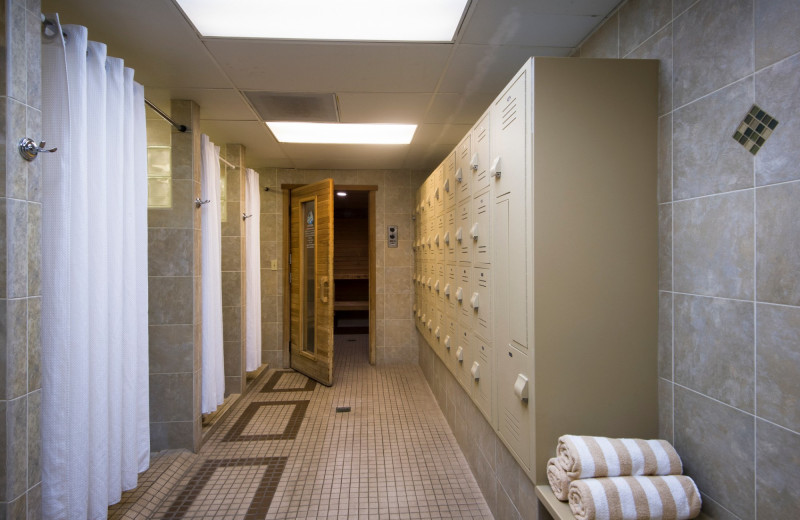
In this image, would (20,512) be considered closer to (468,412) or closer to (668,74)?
(468,412)

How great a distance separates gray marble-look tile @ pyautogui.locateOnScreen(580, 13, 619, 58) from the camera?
1.74 metres

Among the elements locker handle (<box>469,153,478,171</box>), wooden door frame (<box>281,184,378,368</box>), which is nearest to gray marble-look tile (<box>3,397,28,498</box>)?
locker handle (<box>469,153,478,171</box>)

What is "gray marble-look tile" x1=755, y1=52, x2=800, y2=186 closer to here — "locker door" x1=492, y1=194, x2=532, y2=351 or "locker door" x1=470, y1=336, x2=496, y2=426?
"locker door" x1=492, y1=194, x2=532, y2=351

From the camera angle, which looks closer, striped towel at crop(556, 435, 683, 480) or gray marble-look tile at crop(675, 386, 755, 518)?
gray marble-look tile at crop(675, 386, 755, 518)


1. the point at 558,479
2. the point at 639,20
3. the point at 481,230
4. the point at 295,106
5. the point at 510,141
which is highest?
the point at 295,106

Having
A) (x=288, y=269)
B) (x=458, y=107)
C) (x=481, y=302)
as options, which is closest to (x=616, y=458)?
(x=481, y=302)

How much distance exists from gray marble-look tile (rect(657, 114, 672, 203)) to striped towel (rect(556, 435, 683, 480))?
0.83 meters

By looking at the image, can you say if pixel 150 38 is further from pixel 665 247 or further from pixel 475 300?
pixel 665 247

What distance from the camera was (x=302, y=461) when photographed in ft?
8.75

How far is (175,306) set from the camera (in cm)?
269

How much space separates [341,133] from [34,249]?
2518mm

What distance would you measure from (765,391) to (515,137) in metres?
1.11

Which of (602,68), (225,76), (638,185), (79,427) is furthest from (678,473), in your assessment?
(225,76)

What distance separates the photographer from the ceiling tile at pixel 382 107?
2658 millimetres
